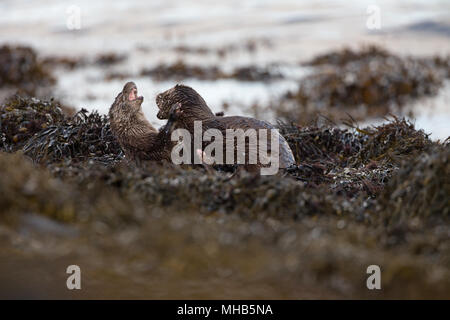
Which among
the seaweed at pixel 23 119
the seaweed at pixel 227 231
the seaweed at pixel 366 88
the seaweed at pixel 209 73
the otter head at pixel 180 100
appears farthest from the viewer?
the seaweed at pixel 209 73

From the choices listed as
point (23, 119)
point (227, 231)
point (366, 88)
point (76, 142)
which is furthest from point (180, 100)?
point (366, 88)

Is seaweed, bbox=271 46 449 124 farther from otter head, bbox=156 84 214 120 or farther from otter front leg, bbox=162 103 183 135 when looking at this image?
otter front leg, bbox=162 103 183 135

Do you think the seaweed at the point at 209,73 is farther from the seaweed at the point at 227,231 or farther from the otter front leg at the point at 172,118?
the seaweed at the point at 227,231

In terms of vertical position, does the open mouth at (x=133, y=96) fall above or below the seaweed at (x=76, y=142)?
above

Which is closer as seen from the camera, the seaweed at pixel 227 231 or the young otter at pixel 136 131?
the seaweed at pixel 227 231

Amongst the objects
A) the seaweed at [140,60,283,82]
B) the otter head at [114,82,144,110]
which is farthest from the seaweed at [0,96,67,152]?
the seaweed at [140,60,283,82]

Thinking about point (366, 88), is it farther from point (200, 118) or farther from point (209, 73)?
point (200, 118)

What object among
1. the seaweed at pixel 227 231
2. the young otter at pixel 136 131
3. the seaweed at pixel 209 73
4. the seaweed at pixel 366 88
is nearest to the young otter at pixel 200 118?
the young otter at pixel 136 131
